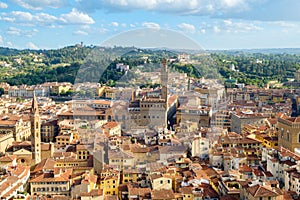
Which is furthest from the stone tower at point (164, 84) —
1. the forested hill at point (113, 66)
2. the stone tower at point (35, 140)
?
the stone tower at point (35, 140)

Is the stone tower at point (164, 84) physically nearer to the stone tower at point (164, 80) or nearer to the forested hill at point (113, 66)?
the stone tower at point (164, 80)

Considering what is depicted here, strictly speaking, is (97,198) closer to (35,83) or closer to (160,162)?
(160,162)

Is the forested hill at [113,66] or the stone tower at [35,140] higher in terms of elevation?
the forested hill at [113,66]

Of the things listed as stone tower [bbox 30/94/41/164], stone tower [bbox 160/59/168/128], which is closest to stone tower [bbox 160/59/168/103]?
stone tower [bbox 160/59/168/128]

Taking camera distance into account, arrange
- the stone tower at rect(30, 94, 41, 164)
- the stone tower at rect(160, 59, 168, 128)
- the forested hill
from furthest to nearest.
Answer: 1. the stone tower at rect(30, 94, 41, 164)
2. the forested hill
3. the stone tower at rect(160, 59, 168, 128)

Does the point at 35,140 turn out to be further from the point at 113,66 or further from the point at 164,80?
the point at 113,66

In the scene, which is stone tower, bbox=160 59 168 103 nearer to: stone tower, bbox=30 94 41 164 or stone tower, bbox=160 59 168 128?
stone tower, bbox=160 59 168 128

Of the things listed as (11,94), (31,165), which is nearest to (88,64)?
(31,165)

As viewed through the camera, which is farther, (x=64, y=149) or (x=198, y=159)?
(x=64, y=149)

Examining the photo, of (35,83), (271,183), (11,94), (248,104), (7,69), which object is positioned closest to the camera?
(271,183)
